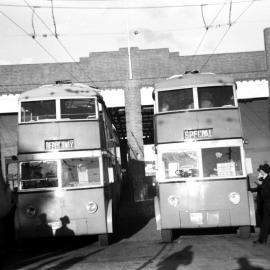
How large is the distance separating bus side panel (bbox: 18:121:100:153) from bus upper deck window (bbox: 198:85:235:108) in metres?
2.77

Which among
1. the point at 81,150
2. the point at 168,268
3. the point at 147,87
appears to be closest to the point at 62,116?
the point at 81,150

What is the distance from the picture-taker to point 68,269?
29.2 ft

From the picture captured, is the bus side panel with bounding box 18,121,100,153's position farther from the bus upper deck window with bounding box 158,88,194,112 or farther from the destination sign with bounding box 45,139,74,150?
the bus upper deck window with bounding box 158,88,194,112

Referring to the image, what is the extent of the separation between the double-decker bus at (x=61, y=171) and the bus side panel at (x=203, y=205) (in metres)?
1.50

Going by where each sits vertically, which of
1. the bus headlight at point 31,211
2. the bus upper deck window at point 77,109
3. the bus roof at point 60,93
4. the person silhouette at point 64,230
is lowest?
the person silhouette at point 64,230

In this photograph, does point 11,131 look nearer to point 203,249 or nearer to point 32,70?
point 32,70

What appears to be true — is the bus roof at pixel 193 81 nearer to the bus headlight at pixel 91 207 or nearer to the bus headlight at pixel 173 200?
the bus headlight at pixel 173 200

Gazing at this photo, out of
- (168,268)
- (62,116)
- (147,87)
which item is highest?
(147,87)

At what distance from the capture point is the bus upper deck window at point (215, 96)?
12.1m

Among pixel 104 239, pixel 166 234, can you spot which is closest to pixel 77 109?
pixel 104 239

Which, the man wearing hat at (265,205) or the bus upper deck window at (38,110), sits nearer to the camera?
the man wearing hat at (265,205)

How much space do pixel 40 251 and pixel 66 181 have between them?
1.82 meters

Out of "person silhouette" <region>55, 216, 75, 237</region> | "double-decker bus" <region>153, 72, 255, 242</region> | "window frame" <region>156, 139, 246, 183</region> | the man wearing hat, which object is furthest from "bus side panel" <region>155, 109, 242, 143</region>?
"person silhouette" <region>55, 216, 75, 237</region>

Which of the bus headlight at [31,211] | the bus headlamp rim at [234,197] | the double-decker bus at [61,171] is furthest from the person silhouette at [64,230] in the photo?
the bus headlamp rim at [234,197]
